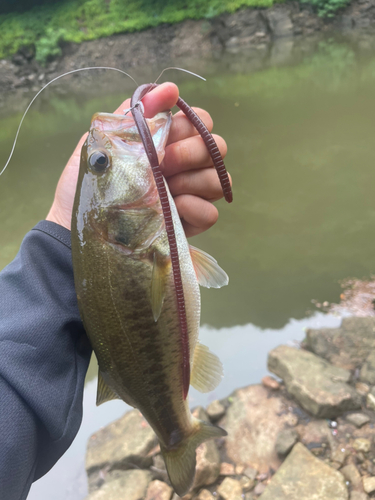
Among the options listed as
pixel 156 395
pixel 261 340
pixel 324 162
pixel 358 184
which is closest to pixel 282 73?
pixel 324 162

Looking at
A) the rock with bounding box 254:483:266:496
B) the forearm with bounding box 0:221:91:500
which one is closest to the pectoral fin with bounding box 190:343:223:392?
the forearm with bounding box 0:221:91:500

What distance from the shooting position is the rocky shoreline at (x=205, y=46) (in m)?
15.3

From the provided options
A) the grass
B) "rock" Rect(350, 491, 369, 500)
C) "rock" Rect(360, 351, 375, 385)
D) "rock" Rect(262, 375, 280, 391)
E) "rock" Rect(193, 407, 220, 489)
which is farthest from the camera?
the grass

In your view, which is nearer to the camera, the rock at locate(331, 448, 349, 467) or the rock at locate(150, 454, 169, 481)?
the rock at locate(331, 448, 349, 467)

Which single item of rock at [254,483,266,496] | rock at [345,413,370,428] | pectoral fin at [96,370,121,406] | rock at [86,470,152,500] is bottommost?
rock at [254,483,266,496]

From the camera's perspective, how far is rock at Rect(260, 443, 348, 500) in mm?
2098

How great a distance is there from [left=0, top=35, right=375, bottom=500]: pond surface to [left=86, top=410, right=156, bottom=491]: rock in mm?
128

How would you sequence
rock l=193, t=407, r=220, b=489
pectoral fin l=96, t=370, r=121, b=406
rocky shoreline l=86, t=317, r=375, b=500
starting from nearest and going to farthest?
pectoral fin l=96, t=370, r=121, b=406
rocky shoreline l=86, t=317, r=375, b=500
rock l=193, t=407, r=220, b=489

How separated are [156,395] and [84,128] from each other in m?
10.6

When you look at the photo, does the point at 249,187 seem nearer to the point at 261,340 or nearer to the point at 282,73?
the point at 261,340

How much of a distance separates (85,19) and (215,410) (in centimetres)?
2479

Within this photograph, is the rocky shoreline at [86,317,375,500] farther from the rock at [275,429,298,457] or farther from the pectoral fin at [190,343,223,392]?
the pectoral fin at [190,343,223,392]

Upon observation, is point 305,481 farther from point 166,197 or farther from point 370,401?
point 166,197

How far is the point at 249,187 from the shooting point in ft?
18.8
